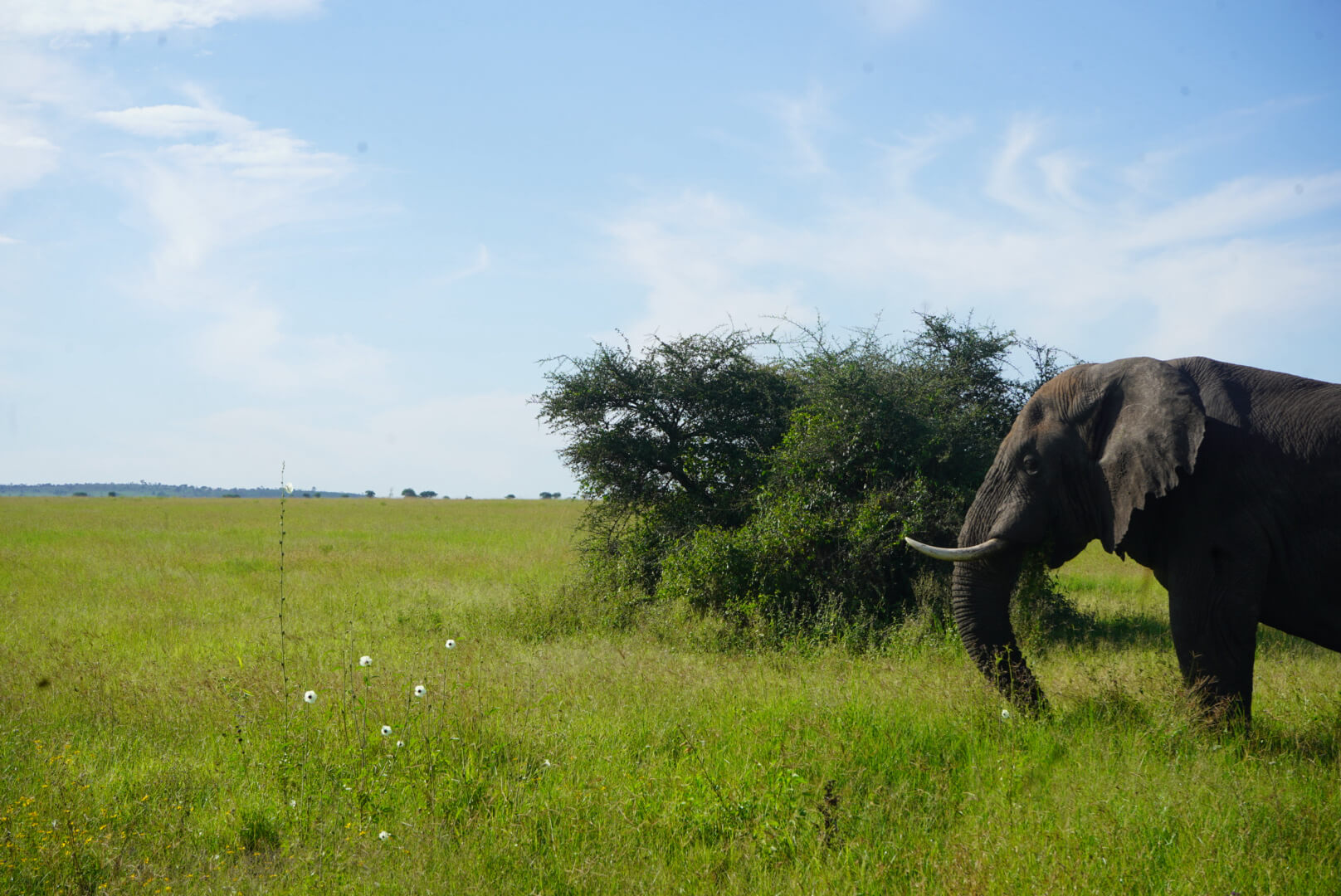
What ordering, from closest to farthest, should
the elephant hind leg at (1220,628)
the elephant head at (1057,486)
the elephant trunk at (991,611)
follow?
1. the elephant hind leg at (1220,628)
2. the elephant head at (1057,486)
3. the elephant trunk at (991,611)

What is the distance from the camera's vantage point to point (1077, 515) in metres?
6.93

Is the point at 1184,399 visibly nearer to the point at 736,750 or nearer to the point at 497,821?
the point at 736,750

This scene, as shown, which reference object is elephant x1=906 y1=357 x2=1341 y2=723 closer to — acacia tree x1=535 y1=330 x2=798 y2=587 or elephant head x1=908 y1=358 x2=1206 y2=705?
elephant head x1=908 y1=358 x2=1206 y2=705

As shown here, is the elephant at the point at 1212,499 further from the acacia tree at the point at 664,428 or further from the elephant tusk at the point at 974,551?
the acacia tree at the point at 664,428

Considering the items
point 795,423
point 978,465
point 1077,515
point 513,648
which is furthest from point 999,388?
point 513,648

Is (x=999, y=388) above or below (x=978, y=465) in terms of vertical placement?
above

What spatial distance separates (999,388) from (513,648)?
311 inches

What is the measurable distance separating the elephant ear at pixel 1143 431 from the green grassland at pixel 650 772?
57.3 inches

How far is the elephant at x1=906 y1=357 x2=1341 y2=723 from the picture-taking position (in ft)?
19.9

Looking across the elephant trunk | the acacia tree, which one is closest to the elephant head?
the elephant trunk

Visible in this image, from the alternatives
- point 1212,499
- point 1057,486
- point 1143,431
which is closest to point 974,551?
point 1057,486

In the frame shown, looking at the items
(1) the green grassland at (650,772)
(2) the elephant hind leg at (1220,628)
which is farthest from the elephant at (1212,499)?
(1) the green grassland at (650,772)

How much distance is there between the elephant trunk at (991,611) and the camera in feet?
22.8

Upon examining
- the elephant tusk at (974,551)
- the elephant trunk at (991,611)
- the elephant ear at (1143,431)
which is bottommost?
the elephant trunk at (991,611)
